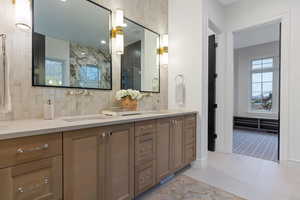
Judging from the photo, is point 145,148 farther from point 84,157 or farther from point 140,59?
point 140,59

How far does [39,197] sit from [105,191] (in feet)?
1.65

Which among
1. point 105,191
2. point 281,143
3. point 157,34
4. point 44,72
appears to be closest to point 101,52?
point 44,72

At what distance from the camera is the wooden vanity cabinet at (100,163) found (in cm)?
117

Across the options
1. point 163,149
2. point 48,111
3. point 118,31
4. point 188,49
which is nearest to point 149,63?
point 188,49

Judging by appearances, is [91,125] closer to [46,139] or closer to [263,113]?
[46,139]

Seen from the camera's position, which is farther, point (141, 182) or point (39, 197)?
point (141, 182)

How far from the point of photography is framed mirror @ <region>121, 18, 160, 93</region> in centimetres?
236

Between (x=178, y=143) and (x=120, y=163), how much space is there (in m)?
1.04

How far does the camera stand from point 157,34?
2.90 m

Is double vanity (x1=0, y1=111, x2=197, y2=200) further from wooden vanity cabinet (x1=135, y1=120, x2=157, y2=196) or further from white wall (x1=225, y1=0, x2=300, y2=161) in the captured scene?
white wall (x1=225, y1=0, x2=300, y2=161)

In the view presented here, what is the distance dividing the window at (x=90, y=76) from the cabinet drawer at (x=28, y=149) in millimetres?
895

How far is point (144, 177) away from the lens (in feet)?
5.79

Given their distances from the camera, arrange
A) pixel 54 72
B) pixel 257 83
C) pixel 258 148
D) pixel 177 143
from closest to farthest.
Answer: pixel 54 72 < pixel 177 143 < pixel 258 148 < pixel 257 83

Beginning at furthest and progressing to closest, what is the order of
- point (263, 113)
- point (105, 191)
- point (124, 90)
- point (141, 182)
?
point (263, 113) < point (124, 90) < point (141, 182) < point (105, 191)
